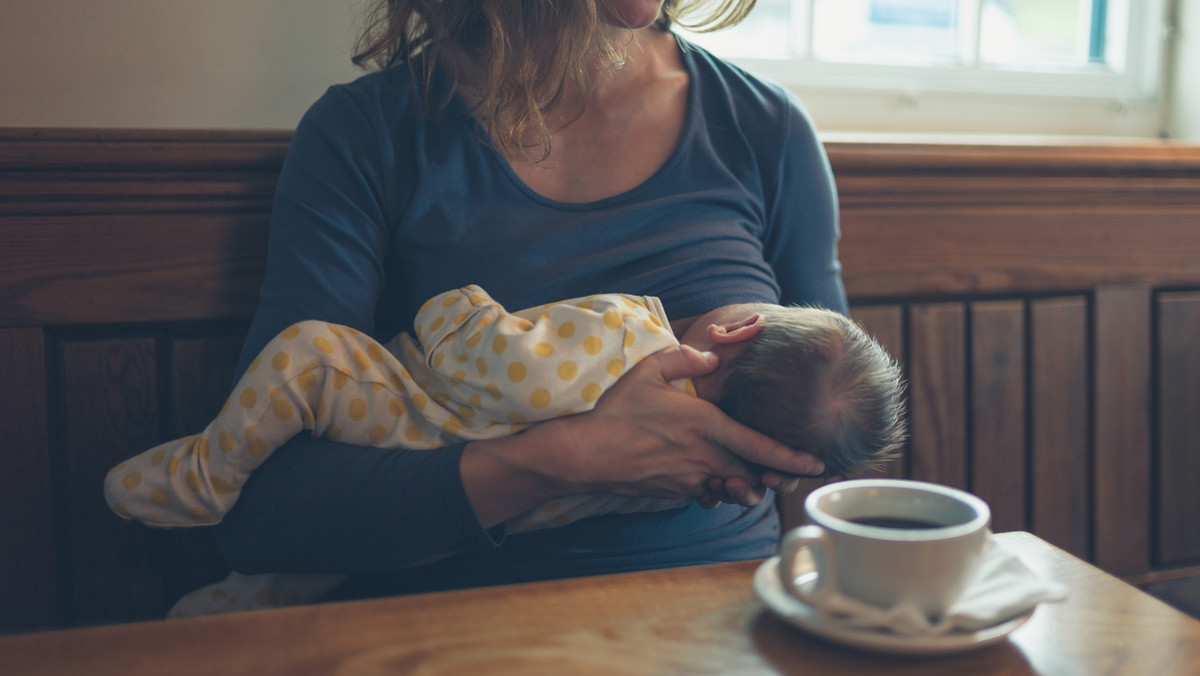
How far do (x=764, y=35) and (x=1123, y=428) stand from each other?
3.32 ft

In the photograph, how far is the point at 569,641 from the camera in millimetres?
531

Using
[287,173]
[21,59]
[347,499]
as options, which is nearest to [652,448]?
[347,499]

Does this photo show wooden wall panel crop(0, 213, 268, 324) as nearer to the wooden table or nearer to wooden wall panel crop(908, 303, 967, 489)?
the wooden table

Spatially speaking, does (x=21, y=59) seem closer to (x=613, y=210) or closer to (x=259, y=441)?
(x=259, y=441)

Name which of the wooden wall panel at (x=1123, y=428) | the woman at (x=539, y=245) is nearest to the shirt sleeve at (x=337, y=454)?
the woman at (x=539, y=245)

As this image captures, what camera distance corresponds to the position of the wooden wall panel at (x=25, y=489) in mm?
1063

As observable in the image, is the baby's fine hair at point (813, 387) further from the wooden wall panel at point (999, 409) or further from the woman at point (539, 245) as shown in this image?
the wooden wall panel at point (999, 409)

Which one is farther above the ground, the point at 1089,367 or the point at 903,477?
the point at 1089,367

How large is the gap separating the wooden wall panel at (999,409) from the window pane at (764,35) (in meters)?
0.63

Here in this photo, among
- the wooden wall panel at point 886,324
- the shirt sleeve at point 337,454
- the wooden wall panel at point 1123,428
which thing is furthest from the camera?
the wooden wall panel at point 1123,428

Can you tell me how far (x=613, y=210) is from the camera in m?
1.01

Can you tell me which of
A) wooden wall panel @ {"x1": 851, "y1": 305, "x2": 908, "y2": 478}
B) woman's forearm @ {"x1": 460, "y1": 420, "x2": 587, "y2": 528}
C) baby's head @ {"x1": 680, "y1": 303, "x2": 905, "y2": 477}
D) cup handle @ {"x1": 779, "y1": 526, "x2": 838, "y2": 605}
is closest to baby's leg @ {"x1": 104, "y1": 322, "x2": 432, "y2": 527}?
woman's forearm @ {"x1": 460, "y1": 420, "x2": 587, "y2": 528}

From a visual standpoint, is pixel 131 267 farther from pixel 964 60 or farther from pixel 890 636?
pixel 964 60

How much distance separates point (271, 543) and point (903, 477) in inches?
41.5
